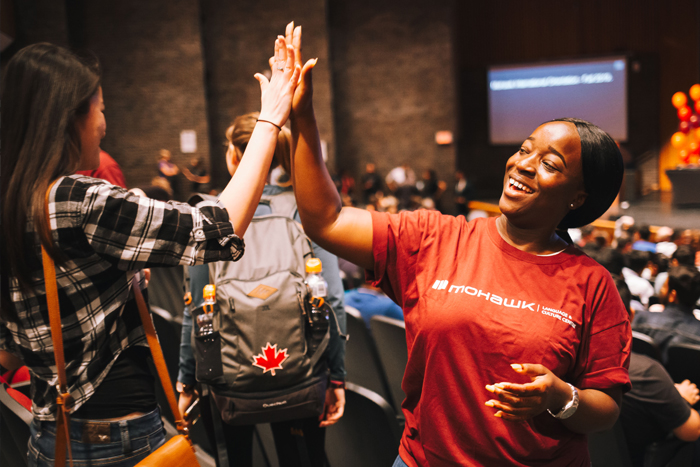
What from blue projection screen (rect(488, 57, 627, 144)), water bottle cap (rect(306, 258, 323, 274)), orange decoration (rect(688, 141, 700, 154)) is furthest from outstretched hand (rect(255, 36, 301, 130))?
blue projection screen (rect(488, 57, 627, 144))

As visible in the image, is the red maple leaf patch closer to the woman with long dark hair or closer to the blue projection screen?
the woman with long dark hair

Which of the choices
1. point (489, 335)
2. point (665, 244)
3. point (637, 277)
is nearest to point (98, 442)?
point (489, 335)

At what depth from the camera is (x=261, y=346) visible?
1662 millimetres

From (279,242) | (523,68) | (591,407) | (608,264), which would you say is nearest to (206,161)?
(523,68)

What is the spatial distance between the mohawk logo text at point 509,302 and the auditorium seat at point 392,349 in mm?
1178

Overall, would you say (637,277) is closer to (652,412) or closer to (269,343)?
(652,412)

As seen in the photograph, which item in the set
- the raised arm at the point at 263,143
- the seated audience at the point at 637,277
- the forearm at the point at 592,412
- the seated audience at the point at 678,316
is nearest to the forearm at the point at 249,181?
the raised arm at the point at 263,143

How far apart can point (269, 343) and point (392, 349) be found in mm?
988

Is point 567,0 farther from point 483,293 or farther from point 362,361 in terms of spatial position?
point 483,293

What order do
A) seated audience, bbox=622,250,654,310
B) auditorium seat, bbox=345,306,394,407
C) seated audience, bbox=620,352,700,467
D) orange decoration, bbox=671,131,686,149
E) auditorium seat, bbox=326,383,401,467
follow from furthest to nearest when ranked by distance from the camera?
orange decoration, bbox=671,131,686,149 → seated audience, bbox=622,250,654,310 → auditorium seat, bbox=345,306,394,407 → seated audience, bbox=620,352,700,467 → auditorium seat, bbox=326,383,401,467

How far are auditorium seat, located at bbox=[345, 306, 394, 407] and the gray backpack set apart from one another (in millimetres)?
900

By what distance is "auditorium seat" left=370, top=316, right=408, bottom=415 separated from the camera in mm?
2443

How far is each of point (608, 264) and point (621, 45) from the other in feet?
45.2

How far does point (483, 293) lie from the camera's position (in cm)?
121
